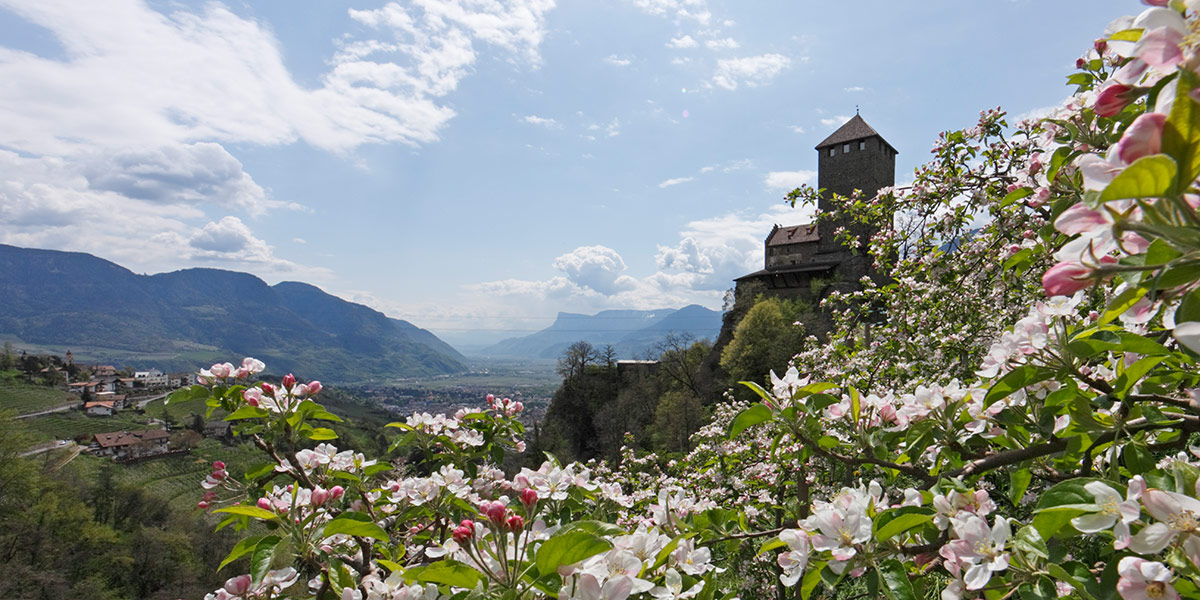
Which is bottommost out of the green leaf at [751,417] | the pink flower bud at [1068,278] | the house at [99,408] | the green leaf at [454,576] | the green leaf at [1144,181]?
the house at [99,408]

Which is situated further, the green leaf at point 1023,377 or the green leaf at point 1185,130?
the green leaf at point 1023,377

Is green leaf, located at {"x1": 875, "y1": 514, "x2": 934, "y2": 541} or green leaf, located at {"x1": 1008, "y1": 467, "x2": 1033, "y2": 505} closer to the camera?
green leaf, located at {"x1": 875, "y1": 514, "x2": 934, "y2": 541}

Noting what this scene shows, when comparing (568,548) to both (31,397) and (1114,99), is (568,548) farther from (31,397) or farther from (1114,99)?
(31,397)

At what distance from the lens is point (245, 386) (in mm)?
2236

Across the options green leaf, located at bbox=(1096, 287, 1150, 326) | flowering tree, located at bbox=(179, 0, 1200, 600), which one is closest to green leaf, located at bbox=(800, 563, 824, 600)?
flowering tree, located at bbox=(179, 0, 1200, 600)

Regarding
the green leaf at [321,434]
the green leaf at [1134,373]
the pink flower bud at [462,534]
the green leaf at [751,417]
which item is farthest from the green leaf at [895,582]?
the green leaf at [321,434]

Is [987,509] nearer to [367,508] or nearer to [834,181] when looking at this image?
[367,508]

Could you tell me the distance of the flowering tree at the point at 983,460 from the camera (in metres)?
0.60

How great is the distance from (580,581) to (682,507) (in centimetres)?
102

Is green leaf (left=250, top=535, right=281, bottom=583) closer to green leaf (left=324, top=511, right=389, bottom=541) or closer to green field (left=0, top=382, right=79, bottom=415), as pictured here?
green leaf (left=324, top=511, right=389, bottom=541)

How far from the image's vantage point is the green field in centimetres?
5591

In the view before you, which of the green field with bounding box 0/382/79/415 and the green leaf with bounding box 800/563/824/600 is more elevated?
the green leaf with bounding box 800/563/824/600

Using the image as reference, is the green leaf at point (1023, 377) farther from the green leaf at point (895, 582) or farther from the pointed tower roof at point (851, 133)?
the pointed tower roof at point (851, 133)

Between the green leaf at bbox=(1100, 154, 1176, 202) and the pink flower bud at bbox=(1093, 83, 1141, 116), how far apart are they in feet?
1.14
